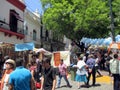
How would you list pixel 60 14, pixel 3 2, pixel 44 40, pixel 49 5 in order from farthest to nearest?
pixel 44 40 < pixel 49 5 < pixel 60 14 < pixel 3 2

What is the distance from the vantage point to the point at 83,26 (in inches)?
1391

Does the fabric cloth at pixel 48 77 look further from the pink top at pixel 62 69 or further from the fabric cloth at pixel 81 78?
the pink top at pixel 62 69

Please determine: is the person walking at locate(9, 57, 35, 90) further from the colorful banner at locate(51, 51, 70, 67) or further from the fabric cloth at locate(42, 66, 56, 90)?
the colorful banner at locate(51, 51, 70, 67)

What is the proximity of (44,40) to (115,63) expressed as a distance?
45.9 m

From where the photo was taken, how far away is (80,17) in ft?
117

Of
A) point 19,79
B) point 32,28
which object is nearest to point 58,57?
point 19,79

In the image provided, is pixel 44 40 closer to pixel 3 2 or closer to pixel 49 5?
pixel 49 5

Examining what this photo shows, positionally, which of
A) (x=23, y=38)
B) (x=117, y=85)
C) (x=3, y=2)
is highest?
(x=3, y=2)

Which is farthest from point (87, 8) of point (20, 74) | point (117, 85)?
point (20, 74)

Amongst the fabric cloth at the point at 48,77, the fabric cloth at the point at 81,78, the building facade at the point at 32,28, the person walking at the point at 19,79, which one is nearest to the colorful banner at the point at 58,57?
the fabric cloth at the point at 81,78

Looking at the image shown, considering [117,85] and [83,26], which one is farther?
[83,26]

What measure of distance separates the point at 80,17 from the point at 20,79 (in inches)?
1122

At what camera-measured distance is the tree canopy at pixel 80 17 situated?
1404 inches

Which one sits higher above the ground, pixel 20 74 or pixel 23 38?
pixel 23 38
